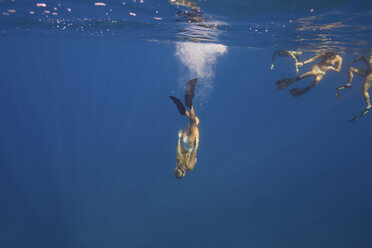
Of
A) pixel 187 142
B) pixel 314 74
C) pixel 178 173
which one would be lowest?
pixel 178 173

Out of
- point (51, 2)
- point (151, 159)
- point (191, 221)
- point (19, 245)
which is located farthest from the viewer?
point (151, 159)

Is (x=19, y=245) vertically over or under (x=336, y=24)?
under

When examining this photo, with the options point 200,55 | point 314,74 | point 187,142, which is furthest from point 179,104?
point 200,55

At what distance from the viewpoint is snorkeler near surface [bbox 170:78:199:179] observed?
4781mm

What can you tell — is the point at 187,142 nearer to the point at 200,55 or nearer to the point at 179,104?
the point at 179,104

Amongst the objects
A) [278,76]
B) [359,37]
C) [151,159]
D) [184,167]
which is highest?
[359,37]

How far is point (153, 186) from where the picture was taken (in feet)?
71.6

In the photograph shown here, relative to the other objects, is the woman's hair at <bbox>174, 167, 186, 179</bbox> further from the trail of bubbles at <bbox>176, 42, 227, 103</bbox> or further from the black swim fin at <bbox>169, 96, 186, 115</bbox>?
the trail of bubbles at <bbox>176, 42, 227, 103</bbox>

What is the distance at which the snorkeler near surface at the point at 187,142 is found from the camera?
4.78 m

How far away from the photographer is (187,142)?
17.4ft

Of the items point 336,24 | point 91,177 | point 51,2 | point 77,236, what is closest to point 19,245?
point 77,236

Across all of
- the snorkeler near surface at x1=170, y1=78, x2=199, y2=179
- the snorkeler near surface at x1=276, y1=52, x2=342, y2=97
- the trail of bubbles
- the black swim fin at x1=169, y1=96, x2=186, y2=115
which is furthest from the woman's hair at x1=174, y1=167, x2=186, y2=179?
the trail of bubbles

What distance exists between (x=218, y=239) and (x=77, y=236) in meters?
10.3

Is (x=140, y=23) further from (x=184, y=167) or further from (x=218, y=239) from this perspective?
(x=218, y=239)
